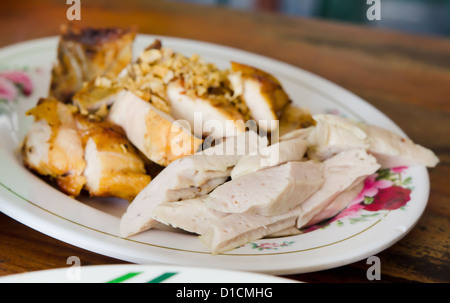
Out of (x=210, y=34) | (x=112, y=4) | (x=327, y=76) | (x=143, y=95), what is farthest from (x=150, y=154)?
(x=112, y=4)

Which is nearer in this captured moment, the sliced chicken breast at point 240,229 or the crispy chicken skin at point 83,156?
the sliced chicken breast at point 240,229

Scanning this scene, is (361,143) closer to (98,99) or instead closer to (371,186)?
(371,186)

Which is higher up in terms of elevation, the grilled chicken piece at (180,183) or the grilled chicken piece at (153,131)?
the grilled chicken piece at (153,131)

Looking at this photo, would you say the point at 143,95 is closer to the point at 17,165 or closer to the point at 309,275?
the point at 17,165

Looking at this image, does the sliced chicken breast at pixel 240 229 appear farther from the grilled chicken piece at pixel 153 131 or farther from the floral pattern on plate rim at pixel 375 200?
the grilled chicken piece at pixel 153 131

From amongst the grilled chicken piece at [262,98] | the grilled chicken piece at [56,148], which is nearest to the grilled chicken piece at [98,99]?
the grilled chicken piece at [56,148]

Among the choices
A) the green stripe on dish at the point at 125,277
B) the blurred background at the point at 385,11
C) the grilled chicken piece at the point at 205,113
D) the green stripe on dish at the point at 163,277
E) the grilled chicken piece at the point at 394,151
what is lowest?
the green stripe on dish at the point at 163,277

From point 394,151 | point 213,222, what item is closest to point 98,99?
point 213,222

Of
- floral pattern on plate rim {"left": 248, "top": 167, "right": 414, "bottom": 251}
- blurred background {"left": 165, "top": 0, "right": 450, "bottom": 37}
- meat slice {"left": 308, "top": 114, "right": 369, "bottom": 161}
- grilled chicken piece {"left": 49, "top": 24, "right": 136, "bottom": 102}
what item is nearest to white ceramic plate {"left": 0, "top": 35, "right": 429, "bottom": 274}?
floral pattern on plate rim {"left": 248, "top": 167, "right": 414, "bottom": 251}
